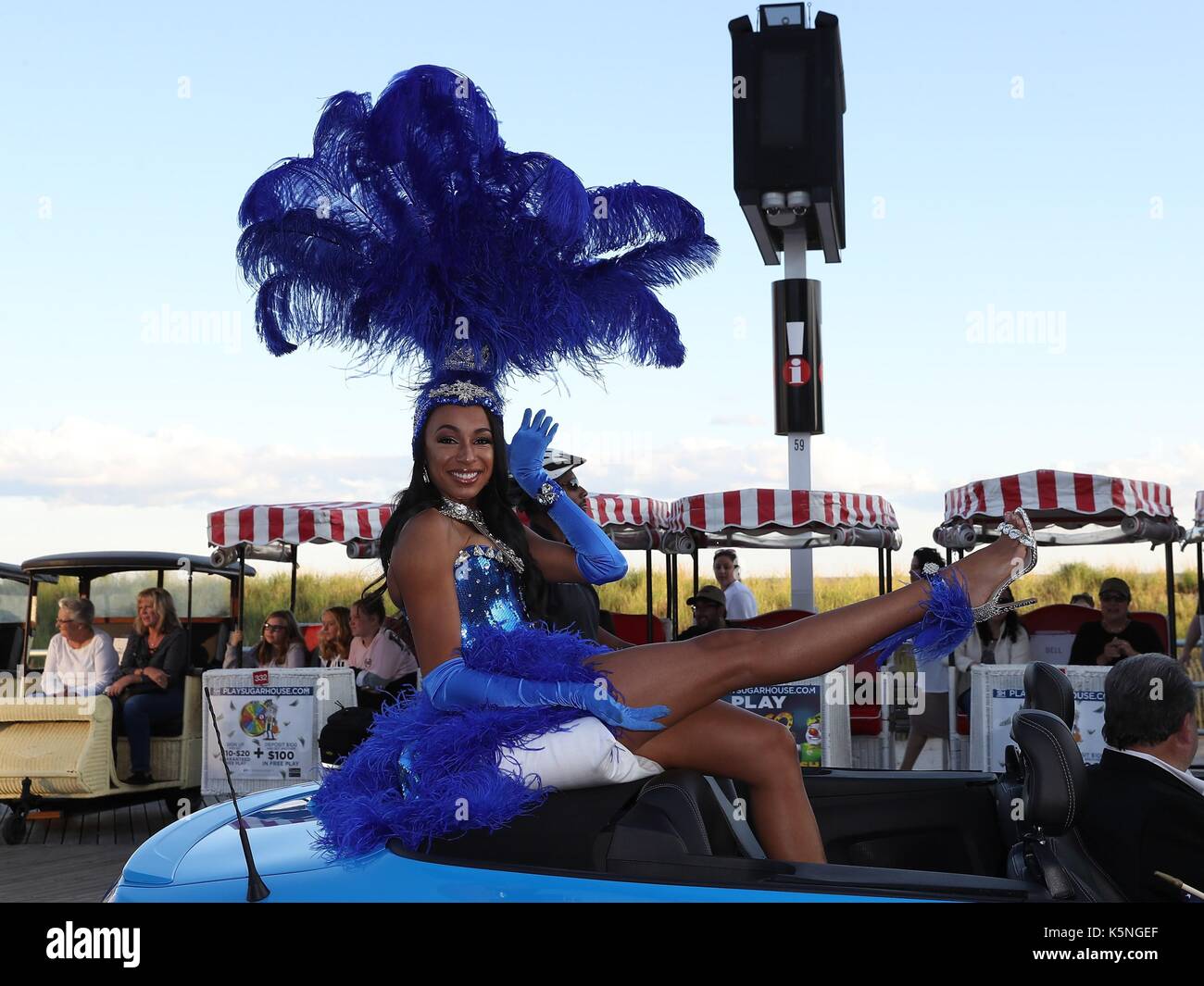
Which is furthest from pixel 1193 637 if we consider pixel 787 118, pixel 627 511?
pixel 787 118

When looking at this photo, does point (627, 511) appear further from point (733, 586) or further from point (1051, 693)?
point (1051, 693)

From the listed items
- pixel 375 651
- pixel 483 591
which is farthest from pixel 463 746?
pixel 375 651

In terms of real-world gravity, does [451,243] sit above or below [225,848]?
above

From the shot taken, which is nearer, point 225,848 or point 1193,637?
point 225,848

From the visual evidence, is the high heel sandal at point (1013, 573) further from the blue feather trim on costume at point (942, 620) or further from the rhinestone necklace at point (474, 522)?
the rhinestone necklace at point (474, 522)

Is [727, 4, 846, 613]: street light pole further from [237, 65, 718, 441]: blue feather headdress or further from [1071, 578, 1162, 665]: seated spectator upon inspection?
[237, 65, 718, 441]: blue feather headdress

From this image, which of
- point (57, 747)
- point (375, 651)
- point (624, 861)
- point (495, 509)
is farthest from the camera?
point (375, 651)

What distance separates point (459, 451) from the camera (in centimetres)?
283

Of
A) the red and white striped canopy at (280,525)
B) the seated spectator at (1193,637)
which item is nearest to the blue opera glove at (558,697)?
the red and white striped canopy at (280,525)

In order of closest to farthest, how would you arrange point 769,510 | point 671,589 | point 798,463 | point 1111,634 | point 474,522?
point 474,522 < point 1111,634 < point 769,510 < point 671,589 < point 798,463


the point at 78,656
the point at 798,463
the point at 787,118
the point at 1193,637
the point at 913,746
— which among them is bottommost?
the point at 913,746

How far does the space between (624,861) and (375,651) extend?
6.43 meters

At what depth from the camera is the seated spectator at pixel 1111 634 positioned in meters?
7.69

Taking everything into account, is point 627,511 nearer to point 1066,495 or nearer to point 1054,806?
point 1066,495
